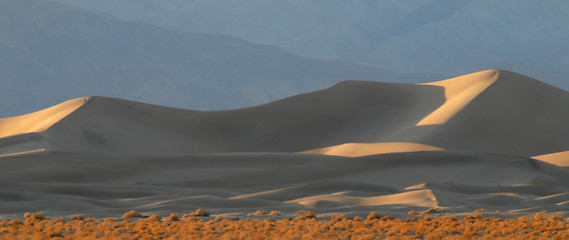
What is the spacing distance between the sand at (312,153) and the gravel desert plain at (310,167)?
198 millimetres

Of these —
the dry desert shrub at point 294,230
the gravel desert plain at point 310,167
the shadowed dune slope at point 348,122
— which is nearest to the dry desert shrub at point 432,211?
the gravel desert plain at point 310,167

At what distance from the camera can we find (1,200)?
4622 cm

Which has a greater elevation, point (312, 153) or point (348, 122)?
point (348, 122)

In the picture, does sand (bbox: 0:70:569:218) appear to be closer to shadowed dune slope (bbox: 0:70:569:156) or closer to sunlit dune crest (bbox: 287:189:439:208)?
sunlit dune crest (bbox: 287:189:439:208)

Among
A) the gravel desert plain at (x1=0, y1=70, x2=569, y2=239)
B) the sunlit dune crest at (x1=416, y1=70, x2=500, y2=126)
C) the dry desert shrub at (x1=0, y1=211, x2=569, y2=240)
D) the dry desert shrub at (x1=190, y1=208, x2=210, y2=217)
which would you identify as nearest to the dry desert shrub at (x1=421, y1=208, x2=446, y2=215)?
the gravel desert plain at (x1=0, y1=70, x2=569, y2=239)

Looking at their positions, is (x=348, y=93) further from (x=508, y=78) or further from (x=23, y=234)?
(x=23, y=234)

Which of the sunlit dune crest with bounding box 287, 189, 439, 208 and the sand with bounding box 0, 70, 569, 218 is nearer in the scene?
the sunlit dune crest with bounding box 287, 189, 439, 208

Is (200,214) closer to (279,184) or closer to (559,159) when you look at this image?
(279,184)

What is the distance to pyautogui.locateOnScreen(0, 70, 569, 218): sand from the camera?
44750 millimetres

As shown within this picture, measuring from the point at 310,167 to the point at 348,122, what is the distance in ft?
142

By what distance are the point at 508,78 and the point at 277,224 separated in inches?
3340

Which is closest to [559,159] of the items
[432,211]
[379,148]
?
[379,148]

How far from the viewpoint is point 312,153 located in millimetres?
91688

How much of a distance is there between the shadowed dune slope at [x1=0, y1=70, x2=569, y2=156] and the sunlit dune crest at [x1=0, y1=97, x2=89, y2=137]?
1.06 ft
